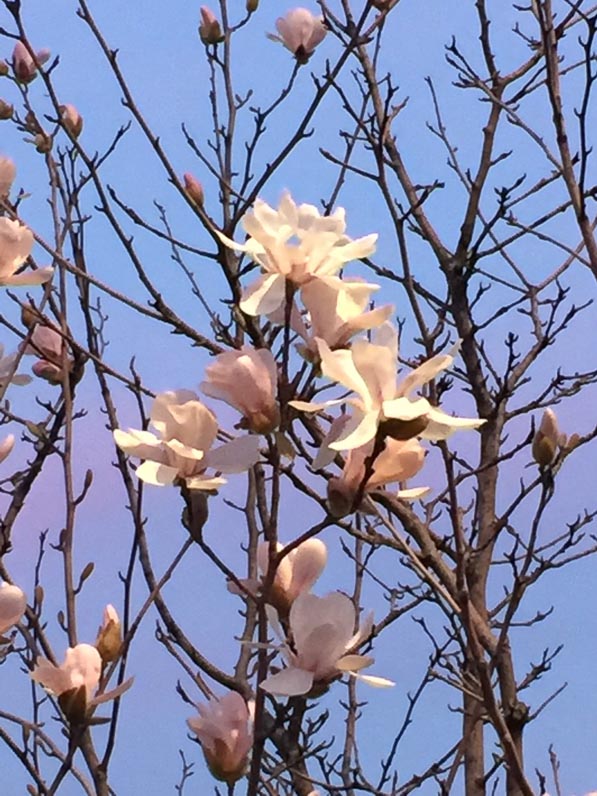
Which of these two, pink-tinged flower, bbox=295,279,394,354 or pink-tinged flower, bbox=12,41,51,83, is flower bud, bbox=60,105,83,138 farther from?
pink-tinged flower, bbox=295,279,394,354

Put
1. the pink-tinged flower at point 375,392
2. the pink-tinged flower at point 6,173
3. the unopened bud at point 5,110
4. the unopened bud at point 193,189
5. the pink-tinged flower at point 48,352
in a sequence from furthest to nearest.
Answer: the unopened bud at point 5,110
the unopened bud at point 193,189
the pink-tinged flower at point 48,352
the pink-tinged flower at point 6,173
the pink-tinged flower at point 375,392

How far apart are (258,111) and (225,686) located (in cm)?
127

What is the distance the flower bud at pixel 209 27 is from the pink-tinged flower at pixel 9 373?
4.07 ft

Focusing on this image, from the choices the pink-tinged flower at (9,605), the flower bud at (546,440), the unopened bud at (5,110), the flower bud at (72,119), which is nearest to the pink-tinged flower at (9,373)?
the pink-tinged flower at (9,605)

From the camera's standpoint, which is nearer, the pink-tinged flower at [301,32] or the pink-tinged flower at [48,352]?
the pink-tinged flower at [48,352]

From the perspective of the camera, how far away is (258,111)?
2.38 m

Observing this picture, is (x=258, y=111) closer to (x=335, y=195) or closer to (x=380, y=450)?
(x=335, y=195)

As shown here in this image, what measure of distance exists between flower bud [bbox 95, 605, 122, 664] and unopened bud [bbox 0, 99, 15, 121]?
1485 millimetres

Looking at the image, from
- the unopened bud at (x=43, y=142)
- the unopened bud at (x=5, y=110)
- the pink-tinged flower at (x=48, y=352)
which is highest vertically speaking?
the unopened bud at (x=5, y=110)

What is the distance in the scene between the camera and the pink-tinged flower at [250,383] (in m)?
→ 0.89

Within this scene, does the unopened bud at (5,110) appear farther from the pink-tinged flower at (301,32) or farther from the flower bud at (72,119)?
the pink-tinged flower at (301,32)

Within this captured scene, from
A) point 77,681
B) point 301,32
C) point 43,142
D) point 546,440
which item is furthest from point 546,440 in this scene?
point 301,32

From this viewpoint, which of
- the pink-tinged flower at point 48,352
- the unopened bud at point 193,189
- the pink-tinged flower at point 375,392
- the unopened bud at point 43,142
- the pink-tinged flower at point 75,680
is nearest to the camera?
the pink-tinged flower at point 375,392

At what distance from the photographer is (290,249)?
90 centimetres
